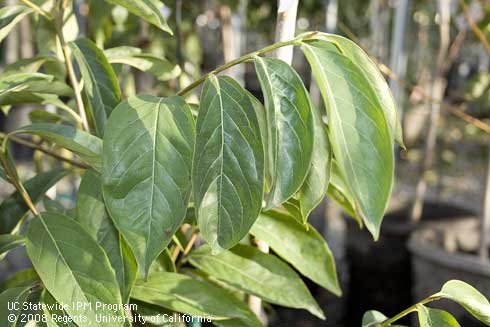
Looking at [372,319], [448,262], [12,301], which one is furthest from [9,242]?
[448,262]

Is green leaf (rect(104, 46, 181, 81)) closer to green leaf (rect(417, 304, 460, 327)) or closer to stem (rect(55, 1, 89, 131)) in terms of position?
stem (rect(55, 1, 89, 131))

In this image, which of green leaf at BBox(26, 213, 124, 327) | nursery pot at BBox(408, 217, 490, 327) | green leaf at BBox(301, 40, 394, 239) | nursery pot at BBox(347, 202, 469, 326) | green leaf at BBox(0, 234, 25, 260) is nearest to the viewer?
green leaf at BBox(301, 40, 394, 239)

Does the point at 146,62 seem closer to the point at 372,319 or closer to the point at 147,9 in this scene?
the point at 147,9

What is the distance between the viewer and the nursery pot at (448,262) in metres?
1.83

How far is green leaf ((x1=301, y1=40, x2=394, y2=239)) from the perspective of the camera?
1.57 ft

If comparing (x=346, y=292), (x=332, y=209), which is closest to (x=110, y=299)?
(x=346, y=292)

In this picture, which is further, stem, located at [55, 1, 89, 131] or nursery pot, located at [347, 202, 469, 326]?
nursery pot, located at [347, 202, 469, 326]

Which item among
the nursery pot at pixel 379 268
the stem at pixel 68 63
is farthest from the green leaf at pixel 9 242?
the nursery pot at pixel 379 268

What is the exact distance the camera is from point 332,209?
3.17 meters

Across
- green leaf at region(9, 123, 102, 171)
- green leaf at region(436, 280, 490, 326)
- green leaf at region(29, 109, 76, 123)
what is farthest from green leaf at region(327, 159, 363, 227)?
green leaf at region(29, 109, 76, 123)

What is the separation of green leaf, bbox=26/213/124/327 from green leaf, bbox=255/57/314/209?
0.65ft

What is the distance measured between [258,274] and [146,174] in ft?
0.96

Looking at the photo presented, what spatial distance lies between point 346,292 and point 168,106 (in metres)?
2.19

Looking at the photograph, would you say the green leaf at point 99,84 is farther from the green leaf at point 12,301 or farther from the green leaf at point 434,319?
the green leaf at point 434,319
